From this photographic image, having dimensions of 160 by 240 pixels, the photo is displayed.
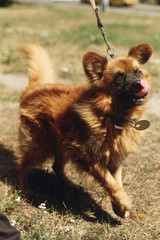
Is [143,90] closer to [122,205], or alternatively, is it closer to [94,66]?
[94,66]

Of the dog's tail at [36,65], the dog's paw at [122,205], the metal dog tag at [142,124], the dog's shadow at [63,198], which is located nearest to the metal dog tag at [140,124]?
the metal dog tag at [142,124]

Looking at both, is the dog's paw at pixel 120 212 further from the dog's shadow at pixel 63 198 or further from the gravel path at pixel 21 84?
the gravel path at pixel 21 84

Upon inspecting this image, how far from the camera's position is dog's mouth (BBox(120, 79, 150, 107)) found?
2.58 meters

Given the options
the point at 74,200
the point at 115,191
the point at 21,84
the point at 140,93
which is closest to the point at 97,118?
the point at 140,93

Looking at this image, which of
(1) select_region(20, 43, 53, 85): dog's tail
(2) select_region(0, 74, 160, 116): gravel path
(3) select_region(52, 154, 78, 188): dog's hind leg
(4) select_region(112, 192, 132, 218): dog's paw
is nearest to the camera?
(4) select_region(112, 192, 132, 218): dog's paw

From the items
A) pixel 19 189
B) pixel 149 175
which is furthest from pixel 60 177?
pixel 149 175

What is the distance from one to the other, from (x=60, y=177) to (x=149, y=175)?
1.02 meters

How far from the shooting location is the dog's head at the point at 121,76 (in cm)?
262

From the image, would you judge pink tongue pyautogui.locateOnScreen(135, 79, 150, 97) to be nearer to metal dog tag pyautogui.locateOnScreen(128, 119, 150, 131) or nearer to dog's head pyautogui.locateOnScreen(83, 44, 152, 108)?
dog's head pyautogui.locateOnScreen(83, 44, 152, 108)

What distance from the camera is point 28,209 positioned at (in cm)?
292

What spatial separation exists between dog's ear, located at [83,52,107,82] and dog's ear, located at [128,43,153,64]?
13.8 inches

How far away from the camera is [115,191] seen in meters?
2.74

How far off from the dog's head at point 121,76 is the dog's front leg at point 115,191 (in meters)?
0.66

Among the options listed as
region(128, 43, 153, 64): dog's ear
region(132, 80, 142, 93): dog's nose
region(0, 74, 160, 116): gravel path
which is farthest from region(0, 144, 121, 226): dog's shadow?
region(0, 74, 160, 116): gravel path
